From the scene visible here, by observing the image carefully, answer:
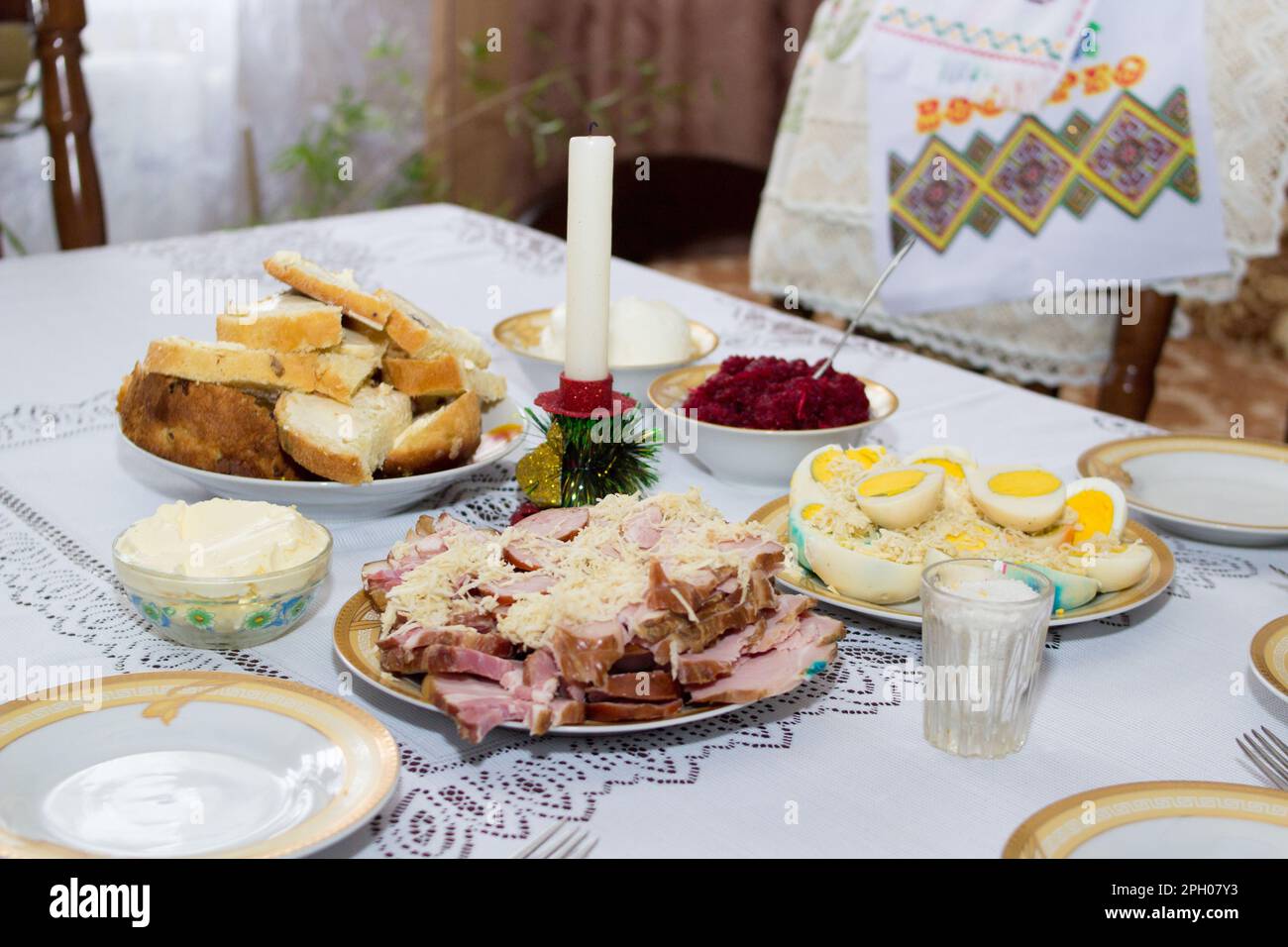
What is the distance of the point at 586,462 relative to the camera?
127 centimetres

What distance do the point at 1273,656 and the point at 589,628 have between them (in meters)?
0.57

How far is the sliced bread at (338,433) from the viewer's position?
4.18ft

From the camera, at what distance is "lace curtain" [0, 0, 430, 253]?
448 centimetres

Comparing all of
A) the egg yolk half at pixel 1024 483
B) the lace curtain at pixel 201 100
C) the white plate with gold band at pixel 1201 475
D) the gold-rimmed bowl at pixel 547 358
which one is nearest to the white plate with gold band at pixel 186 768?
the egg yolk half at pixel 1024 483

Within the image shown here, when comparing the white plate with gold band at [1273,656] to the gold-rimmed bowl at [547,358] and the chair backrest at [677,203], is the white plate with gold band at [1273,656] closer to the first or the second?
the gold-rimmed bowl at [547,358]

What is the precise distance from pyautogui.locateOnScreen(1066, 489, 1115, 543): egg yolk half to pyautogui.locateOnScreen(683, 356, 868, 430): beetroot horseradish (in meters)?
0.31

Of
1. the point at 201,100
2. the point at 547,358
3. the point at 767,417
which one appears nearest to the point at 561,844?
the point at 767,417

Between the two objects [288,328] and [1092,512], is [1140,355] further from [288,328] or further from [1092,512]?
[288,328]

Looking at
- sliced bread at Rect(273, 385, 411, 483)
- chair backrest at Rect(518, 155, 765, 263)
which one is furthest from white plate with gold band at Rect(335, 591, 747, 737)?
chair backrest at Rect(518, 155, 765, 263)

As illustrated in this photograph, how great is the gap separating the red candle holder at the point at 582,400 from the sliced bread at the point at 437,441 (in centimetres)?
15

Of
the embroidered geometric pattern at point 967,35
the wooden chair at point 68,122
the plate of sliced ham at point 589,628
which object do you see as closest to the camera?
the plate of sliced ham at point 589,628

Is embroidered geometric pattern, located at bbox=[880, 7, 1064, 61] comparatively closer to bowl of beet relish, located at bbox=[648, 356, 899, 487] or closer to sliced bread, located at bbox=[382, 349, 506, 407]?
bowl of beet relish, located at bbox=[648, 356, 899, 487]
